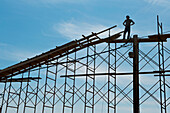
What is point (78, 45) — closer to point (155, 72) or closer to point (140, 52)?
point (140, 52)

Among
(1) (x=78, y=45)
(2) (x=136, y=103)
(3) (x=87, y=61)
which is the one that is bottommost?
(2) (x=136, y=103)

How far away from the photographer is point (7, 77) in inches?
963

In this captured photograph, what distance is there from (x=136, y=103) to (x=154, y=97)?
1.11 m

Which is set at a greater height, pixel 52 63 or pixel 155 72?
pixel 52 63

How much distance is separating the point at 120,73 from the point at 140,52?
70.9 inches

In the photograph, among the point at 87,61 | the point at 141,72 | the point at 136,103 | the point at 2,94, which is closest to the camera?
the point at 136,103

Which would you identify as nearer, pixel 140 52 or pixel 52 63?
pixel 140 52

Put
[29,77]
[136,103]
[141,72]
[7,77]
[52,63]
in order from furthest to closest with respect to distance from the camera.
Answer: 1. [7,77]
2. [29,77]
3. [52,63]
4. [141,72]
5. [136,103]

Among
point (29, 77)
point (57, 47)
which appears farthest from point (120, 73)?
point (29, 77)

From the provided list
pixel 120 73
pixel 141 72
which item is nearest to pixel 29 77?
pixel 120 73

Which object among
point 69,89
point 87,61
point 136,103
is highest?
point 87,61

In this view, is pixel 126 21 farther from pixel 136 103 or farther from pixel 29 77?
pixel 29 77

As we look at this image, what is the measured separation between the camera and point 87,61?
18984 millimetres

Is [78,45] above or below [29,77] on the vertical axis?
above
